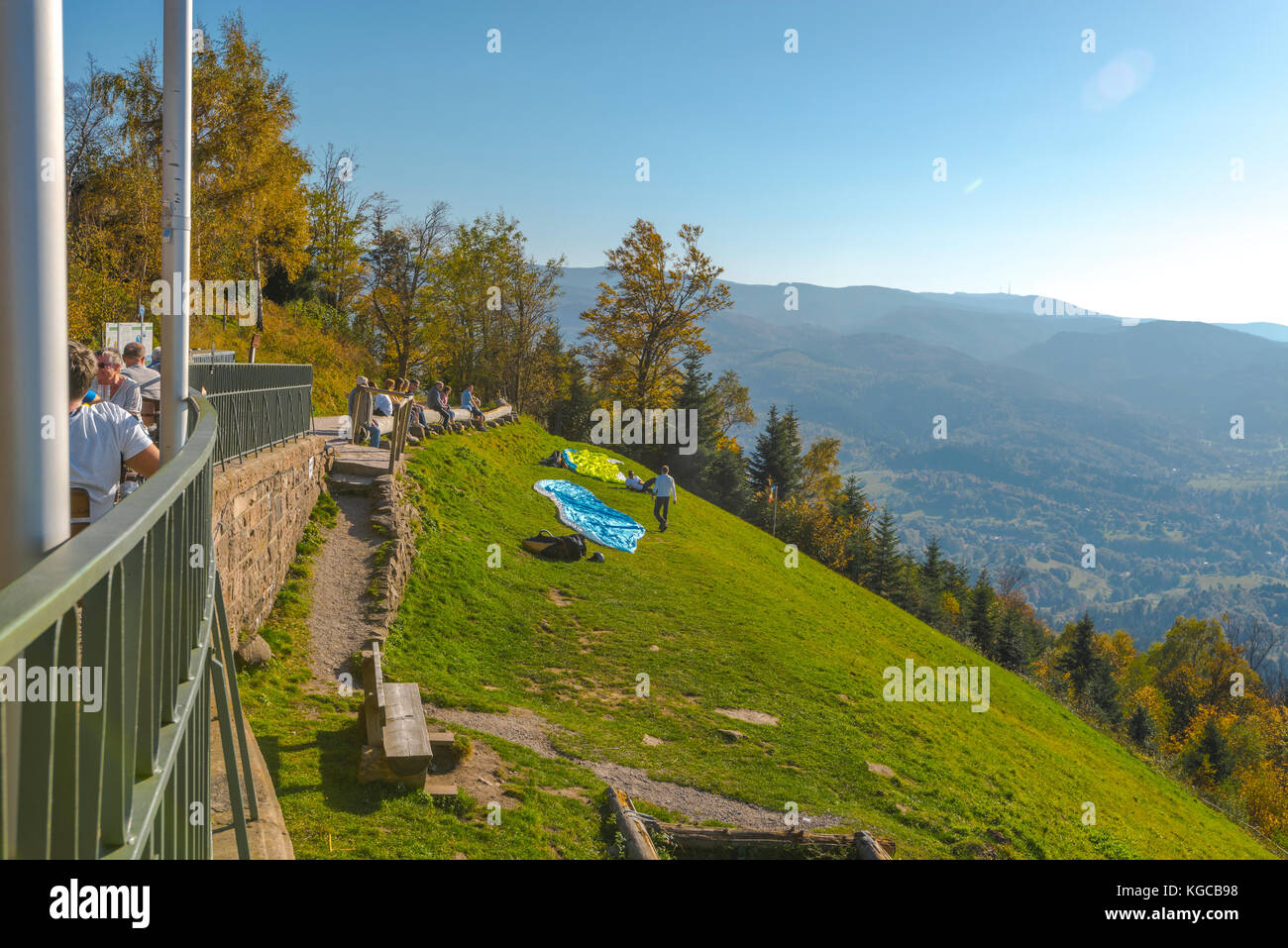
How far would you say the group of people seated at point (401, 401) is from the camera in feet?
67.8

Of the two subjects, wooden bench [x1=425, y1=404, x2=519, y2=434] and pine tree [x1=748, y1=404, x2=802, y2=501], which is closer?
wooden bench [x1=425, y1=404, x2=519, y2=434]

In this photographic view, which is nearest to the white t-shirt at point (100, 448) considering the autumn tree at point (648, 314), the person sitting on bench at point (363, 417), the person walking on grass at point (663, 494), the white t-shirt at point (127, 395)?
the white t-shirt at point (127, 395)

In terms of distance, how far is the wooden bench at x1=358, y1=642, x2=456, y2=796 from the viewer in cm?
786

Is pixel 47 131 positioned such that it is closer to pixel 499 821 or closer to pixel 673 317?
pixel 499 821

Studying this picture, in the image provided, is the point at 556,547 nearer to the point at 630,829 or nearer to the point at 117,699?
the point at 630,829

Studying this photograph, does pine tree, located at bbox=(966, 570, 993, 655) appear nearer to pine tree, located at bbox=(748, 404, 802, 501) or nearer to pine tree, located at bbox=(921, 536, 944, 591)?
pine tree, located at bbox=(921, 536, 944, 591)

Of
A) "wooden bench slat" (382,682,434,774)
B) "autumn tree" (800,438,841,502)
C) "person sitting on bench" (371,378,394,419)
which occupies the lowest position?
"autumn tree" (800,438,841,502)

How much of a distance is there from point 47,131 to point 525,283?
51.8 m

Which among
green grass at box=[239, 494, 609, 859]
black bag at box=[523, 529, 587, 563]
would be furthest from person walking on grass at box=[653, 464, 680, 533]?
green grass at box=[239, 494, 609, 859]

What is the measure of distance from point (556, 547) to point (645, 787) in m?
11.3

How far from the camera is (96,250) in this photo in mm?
26484

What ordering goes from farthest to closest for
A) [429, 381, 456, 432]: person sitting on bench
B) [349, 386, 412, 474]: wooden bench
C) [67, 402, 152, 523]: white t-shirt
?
[429, 381, 456, 432]: person sitting on bench
[349, 386, 412, 474]: wooden bench
[67, 402, 152, 523]: white t-shirt

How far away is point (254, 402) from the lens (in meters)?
12.4

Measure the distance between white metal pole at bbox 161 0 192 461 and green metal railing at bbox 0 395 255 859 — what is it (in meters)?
3.61
